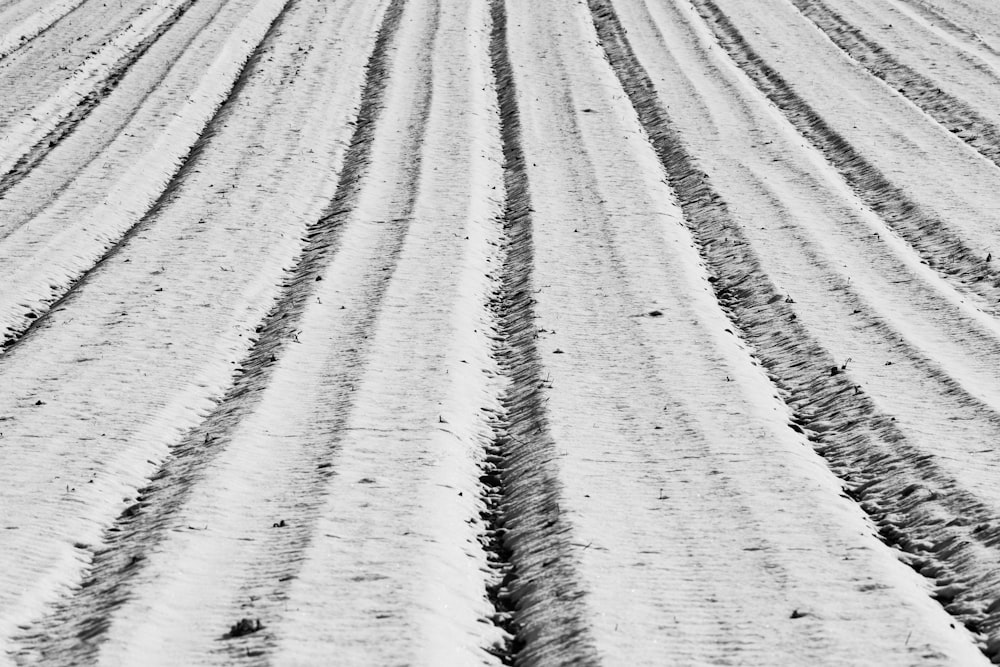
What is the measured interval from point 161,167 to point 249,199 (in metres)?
1.38

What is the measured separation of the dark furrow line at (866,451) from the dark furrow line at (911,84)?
2.95m

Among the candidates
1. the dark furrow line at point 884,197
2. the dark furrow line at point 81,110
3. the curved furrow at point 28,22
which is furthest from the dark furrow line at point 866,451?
the curved furrow at point 28,22

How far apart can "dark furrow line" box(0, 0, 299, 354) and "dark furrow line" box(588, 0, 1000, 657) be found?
4.09m

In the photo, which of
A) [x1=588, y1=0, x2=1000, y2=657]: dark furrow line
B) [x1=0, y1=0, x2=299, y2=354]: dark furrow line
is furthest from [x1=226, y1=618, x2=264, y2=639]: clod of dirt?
[x1=0, y1=0, x2=299, y2=354]: dark furrow line

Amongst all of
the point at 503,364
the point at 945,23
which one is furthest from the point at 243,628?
the point at 945,23

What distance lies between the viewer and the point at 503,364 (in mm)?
6531

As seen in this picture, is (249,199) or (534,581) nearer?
(534,581)

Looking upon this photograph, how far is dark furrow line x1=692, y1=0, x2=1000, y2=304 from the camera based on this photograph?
7598 millimetres

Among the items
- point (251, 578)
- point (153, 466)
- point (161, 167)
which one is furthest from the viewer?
point (161, 167)

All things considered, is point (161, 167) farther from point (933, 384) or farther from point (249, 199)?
point (933, 384)

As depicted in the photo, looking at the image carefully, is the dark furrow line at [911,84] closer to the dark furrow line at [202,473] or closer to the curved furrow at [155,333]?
the dark furrow line at [202,473]

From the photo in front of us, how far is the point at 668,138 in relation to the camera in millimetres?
10625

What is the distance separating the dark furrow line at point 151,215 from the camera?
23.3ft

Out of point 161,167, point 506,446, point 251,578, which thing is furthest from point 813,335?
point 161,167
